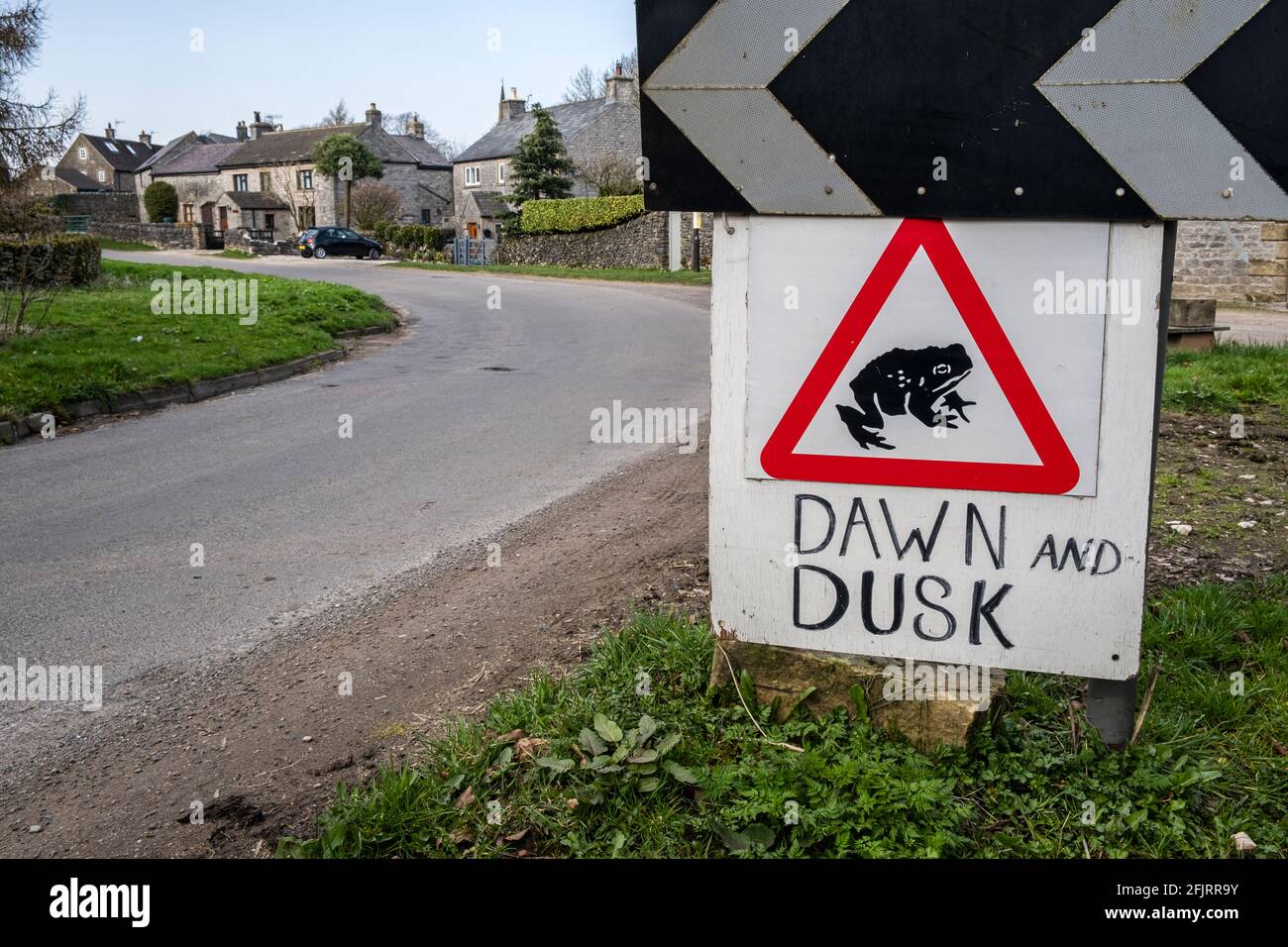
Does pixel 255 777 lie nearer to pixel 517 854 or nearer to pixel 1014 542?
pixel 517 854

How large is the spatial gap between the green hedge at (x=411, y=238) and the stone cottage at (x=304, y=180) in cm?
1697

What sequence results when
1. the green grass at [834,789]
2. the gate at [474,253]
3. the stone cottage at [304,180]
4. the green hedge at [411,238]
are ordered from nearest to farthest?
the green grass at [834,789]
the gate at [474,253]
the green hedge at [411,238]
the stone cottage at [304,180]

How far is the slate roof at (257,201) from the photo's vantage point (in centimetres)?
7381

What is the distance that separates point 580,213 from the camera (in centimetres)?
4172

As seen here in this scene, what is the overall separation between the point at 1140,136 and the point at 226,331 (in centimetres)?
1515

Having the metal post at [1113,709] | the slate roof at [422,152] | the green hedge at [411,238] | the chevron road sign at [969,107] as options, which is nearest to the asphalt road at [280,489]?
the chevron road sign at [969,107]

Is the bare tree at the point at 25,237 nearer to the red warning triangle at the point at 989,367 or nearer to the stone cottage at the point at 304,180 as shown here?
the red warning triangle at the point at 989,367

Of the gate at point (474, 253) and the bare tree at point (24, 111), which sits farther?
the gate at point (474, 253)

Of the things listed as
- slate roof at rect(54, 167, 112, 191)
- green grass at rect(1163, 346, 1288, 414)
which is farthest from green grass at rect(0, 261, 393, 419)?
slate roof at rect(54, 167, 112, 191)

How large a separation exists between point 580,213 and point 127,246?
104ft

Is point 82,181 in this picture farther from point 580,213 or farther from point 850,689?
point 850,689

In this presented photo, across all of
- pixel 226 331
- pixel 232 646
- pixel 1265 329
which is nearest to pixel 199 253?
pixel 226 331

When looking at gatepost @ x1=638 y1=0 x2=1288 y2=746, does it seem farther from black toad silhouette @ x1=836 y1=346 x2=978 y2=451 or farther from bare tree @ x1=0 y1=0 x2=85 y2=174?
bare tree @ x1=0 y1=0 x2=85 y2=174

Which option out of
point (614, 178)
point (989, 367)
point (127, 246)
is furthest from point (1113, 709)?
point (127, 246)
